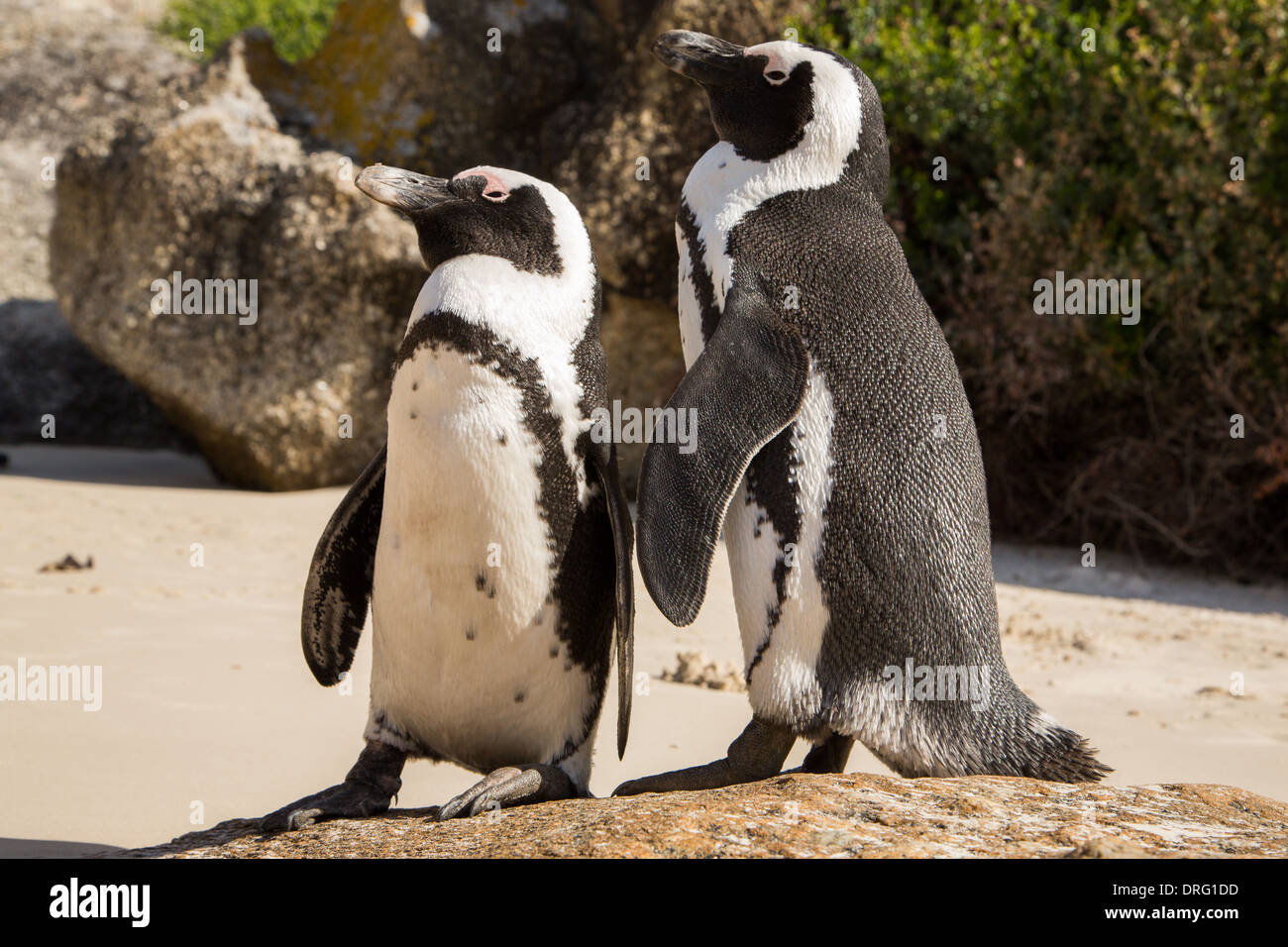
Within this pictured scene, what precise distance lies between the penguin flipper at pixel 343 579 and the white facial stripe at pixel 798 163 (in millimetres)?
780

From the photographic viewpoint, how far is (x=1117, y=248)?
19.8 ft

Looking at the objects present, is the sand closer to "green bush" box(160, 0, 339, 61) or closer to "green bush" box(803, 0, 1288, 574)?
"green bush" box(803, 0, 1288, 574)

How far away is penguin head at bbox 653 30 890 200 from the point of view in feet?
7.62

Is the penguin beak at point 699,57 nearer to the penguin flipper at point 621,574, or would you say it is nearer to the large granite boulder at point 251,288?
the penguin flipper at point 621,574

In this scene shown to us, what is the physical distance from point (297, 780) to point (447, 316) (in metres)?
1.04

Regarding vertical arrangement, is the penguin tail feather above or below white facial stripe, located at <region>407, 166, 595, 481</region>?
below

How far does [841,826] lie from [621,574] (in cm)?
60

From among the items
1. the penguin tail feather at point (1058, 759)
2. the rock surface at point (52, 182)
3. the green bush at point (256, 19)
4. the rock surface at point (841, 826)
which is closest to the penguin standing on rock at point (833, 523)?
the penguin tail feather at point (1058, 759)

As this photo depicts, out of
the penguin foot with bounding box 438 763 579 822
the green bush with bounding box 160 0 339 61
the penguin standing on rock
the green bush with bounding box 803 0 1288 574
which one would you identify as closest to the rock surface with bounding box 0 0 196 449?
the green bush with bounding box 803 0 1288 574

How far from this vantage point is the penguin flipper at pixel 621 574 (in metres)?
2.10

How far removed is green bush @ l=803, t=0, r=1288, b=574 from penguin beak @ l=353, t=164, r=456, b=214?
13.1ft

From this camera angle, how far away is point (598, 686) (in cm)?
227
